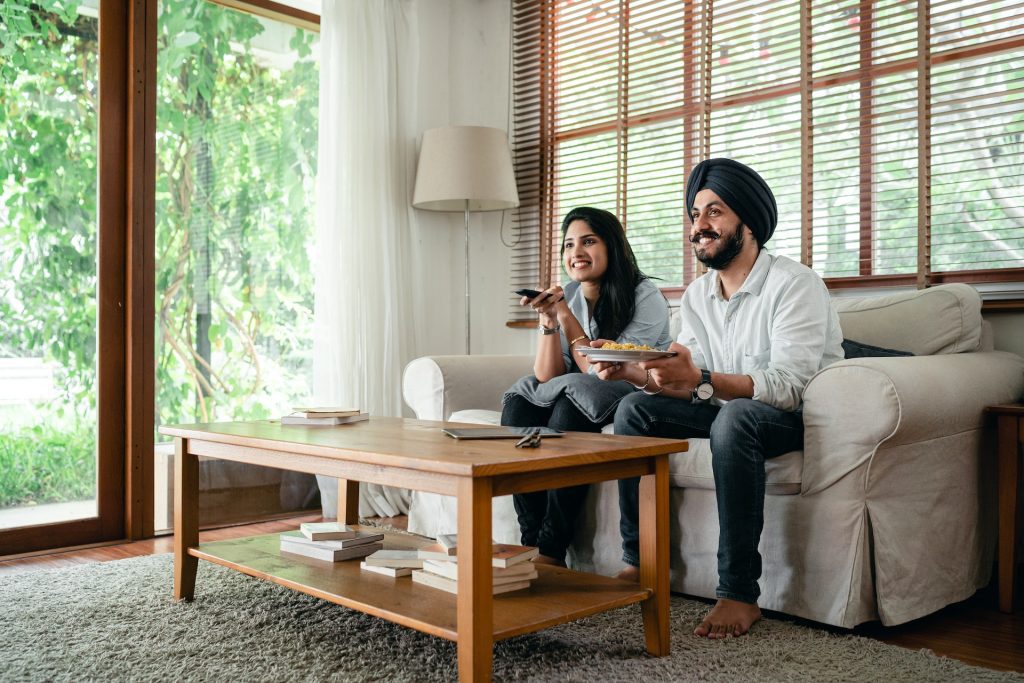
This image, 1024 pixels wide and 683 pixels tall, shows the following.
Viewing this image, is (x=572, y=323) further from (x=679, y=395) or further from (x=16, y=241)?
(x=16, y=241)

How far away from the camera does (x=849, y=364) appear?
2020 mm

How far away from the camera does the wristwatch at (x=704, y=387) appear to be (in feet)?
7.03

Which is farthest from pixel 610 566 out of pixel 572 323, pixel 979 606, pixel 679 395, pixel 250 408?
pixel 250 408

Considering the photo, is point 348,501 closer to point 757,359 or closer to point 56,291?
point 757,359

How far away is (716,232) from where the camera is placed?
2.37m

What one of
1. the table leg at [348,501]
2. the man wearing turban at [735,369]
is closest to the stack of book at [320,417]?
the table leg at [348,501]

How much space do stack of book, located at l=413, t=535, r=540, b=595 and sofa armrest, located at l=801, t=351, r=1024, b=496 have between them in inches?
27.4

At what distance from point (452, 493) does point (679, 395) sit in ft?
2.81

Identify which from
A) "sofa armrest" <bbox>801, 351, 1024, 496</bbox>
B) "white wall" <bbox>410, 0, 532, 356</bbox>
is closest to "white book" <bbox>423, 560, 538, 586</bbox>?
"sofa armrest" <bbox>801, 351, 1024, 496</bbox>

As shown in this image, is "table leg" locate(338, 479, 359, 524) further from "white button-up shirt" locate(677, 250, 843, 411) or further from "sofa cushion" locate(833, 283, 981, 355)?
"sofa cushion" locate(833, 283, 981, 355)

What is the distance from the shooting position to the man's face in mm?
2361

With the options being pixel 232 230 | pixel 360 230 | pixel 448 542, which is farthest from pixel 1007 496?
pixel 232 230

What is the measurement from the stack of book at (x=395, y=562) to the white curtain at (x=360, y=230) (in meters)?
1.67

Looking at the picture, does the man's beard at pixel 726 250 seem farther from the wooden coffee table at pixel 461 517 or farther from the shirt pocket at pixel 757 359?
the wooden coffee table at pixel 461 517
